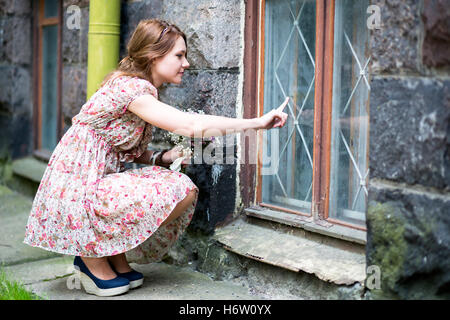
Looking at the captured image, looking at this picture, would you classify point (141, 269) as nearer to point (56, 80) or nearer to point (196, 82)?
point (196, 82)

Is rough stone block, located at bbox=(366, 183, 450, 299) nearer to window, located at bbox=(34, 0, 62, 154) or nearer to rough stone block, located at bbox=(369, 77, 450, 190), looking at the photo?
rough stone block, located at bbox=(369, 77, 450, 190)

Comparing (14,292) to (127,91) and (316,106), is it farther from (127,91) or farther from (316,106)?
(316,106)

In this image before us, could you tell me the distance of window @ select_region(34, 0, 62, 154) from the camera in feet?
16.9

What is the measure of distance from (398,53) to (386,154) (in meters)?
0.38

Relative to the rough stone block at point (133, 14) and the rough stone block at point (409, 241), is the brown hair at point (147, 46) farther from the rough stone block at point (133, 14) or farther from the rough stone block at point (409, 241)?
the rough stone block at point (409, 241)

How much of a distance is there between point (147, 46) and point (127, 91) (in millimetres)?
252

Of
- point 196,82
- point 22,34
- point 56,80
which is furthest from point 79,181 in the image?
point 22,34

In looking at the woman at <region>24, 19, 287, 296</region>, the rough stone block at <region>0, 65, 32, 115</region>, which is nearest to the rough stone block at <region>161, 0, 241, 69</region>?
the woman at <region>24, 19, 287, 296</region>

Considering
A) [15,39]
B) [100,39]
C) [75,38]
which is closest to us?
[100,39]

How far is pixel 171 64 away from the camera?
293 centimetres

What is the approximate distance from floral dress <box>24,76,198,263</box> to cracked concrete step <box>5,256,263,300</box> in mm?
255

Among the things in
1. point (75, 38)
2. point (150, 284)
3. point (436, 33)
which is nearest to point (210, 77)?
point (150, 284)

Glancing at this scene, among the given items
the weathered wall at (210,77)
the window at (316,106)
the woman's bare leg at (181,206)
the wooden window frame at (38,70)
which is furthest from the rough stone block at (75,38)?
the woman's bare leg at (181,206)

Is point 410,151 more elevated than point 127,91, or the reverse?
point 127,91
